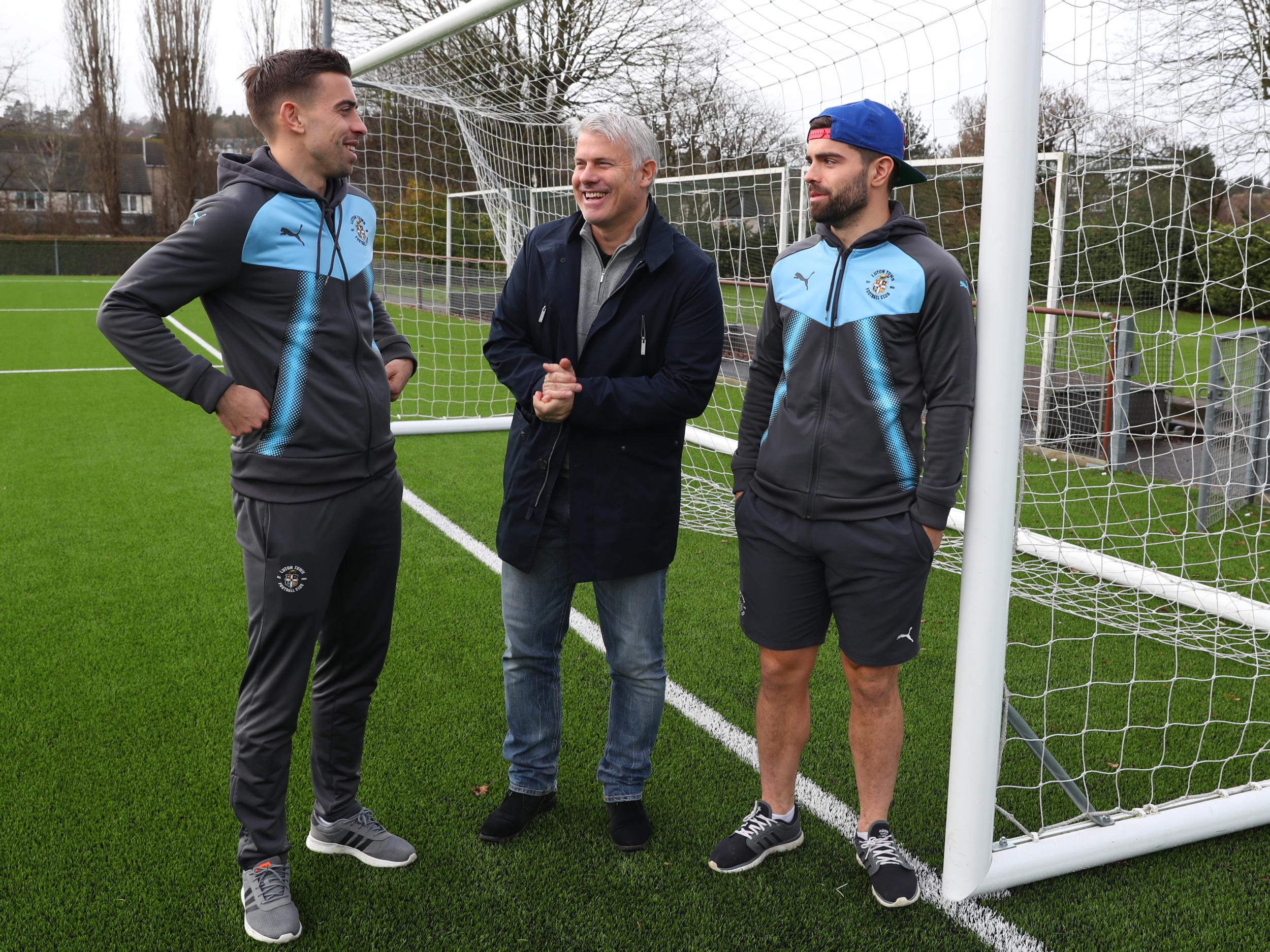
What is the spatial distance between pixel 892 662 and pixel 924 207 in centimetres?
282

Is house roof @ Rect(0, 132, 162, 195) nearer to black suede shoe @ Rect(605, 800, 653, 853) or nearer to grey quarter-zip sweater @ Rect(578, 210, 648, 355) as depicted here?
grey quarter-zip sweater @ Rect(578, 210, 648, 355)

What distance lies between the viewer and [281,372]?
7.30 ft

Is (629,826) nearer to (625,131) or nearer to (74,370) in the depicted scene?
(625,131)

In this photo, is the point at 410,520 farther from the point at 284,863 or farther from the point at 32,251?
the point at 32,251

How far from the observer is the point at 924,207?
4.52 meters

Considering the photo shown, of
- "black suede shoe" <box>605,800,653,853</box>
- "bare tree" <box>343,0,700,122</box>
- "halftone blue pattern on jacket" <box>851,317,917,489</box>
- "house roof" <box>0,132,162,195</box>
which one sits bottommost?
"black suede shoe" <box>605,800,653,853</box>

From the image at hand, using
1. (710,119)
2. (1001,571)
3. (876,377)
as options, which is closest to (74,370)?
(710,119)

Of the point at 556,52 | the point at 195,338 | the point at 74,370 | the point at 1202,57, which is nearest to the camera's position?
the point at 1202,57

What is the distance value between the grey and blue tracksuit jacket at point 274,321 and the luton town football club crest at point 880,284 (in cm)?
123

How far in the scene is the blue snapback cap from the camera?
2277 millimetres

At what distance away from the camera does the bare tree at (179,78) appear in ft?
120

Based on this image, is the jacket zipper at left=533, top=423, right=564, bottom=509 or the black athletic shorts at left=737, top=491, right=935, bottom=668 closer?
the black athletic shorts at left=737, top=491, right=935, bottom=668

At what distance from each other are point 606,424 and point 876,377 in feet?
2.22

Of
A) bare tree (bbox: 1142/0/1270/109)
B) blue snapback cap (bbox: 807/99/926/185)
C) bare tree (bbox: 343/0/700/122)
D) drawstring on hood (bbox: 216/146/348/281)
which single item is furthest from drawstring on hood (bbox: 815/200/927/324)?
bare tree (bbox: 343/0/700/122)
